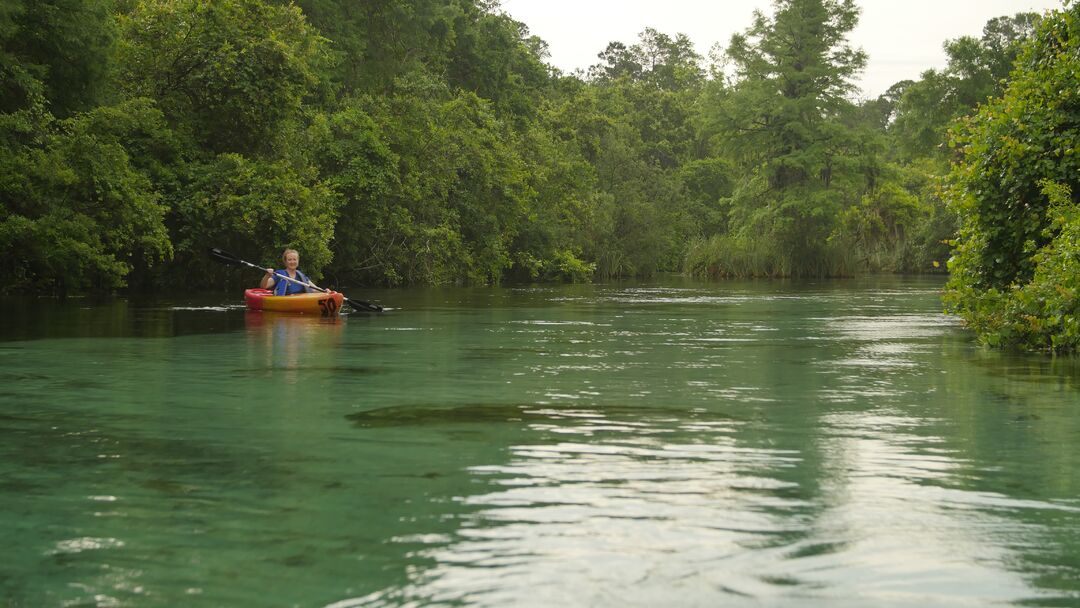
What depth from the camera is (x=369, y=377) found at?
13000mm

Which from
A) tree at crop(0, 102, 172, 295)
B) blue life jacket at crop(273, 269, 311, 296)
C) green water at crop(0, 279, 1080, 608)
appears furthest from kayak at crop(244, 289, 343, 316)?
green water at crop(0, 279, 1080, 608)

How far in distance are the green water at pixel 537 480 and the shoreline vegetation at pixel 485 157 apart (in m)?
3.37

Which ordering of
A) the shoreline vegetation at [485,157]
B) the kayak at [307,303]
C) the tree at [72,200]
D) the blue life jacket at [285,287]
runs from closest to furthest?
the shoreline vegetation at [485,157] < the kayak at [307,303] < the blue life jacket at [285,287] < the tree at [72,200]

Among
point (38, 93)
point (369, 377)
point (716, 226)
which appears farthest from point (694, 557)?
point (716, 226)

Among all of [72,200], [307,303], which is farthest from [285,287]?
[72,200]

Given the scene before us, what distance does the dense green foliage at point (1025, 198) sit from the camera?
15992 millimetres

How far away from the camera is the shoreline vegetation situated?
17766mm

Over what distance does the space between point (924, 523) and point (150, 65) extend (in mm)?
34346

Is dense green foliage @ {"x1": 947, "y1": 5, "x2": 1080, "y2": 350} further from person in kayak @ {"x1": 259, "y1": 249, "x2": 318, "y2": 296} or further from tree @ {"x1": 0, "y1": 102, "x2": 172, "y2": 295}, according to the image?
tree @ {"x1": 0, "y1": 102, "x2": 172, "y2": 295}

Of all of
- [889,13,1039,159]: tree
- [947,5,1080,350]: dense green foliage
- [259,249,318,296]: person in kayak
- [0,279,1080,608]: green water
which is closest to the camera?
[0,279,1080,608]: green water

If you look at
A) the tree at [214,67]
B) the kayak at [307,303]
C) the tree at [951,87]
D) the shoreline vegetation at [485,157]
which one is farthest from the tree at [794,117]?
the kayak at [307,303]

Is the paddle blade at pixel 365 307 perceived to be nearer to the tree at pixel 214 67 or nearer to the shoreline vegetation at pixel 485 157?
the shoreline vegetation at pixel 485 157

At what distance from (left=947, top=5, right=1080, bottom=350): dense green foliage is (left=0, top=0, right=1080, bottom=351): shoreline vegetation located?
1.6 inches

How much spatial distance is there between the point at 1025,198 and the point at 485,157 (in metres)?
34.6
